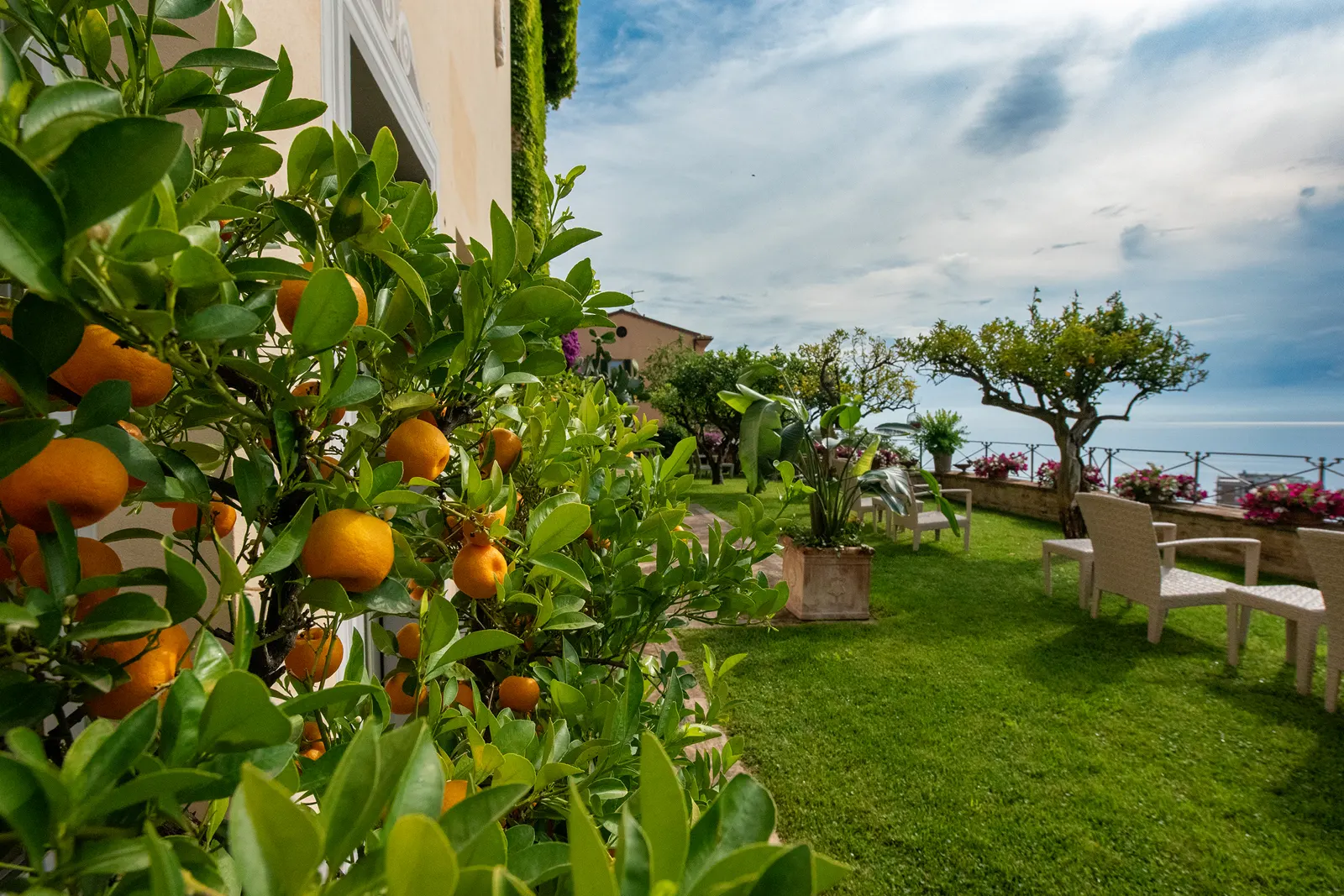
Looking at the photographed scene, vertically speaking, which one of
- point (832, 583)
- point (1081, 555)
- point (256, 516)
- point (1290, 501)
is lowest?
point (832, 583)

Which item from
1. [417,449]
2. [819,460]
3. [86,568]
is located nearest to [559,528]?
[417,449]

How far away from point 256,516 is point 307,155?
32 cm

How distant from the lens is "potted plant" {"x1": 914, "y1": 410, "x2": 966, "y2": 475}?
12.5 metres

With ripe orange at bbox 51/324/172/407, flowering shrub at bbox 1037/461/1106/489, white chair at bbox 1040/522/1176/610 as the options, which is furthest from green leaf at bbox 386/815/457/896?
flowering shrub at bbox 1037/461/1106/489

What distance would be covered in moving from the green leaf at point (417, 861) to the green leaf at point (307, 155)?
1.82ft

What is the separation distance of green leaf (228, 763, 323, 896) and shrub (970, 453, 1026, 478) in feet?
42.4

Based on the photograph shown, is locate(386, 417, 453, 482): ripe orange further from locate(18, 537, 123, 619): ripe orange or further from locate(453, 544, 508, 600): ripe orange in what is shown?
locate(18, 537, 123, 619): ripe orange

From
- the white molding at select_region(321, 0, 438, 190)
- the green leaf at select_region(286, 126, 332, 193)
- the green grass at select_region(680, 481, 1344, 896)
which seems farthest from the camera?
the green grass at select_region(680, 481, 1344, 896)

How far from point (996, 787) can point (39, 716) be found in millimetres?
3377

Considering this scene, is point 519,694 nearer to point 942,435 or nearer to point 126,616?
point 126,616

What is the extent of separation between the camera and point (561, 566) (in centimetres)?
73

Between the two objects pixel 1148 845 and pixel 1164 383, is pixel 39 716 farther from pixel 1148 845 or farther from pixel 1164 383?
pixel 1164 383

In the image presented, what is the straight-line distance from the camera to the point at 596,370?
7.55 metres

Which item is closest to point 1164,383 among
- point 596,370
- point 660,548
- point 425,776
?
point 596,370
